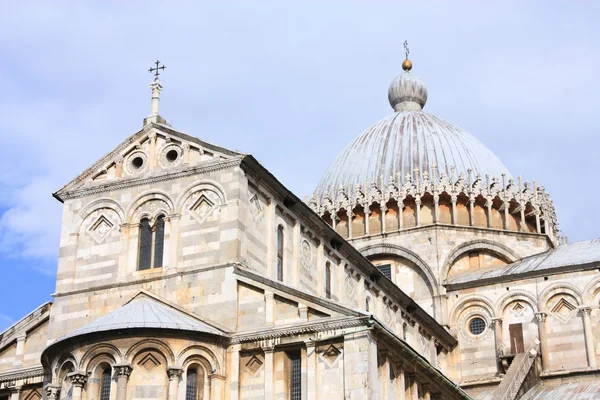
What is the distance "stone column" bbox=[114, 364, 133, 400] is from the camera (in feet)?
83.0

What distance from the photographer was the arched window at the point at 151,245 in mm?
29141

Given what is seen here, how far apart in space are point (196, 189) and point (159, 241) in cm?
169

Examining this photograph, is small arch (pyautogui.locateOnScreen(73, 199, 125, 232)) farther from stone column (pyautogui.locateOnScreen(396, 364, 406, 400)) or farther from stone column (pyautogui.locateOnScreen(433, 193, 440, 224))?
stone column (pyautogui.locateOnScreen(433, 193, 440, 224))

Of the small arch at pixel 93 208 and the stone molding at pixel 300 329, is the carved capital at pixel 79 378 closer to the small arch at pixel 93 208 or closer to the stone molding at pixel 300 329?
the stone molding at pixel 300 329

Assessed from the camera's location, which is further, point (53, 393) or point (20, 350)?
point (20, 350)

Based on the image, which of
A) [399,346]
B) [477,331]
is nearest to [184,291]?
[399,346]

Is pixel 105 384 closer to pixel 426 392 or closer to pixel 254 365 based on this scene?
pixel 254 365

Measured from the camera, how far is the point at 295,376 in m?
26.3

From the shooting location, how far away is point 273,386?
26141 mm

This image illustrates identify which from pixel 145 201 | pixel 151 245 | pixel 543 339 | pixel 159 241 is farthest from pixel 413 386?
pixel 543 339

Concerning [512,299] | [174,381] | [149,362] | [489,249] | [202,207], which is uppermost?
[489,249]

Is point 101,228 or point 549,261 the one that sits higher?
point 549,261

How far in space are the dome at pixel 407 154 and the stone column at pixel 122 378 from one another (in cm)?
2035

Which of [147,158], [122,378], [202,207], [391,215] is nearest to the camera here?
[122,378]
